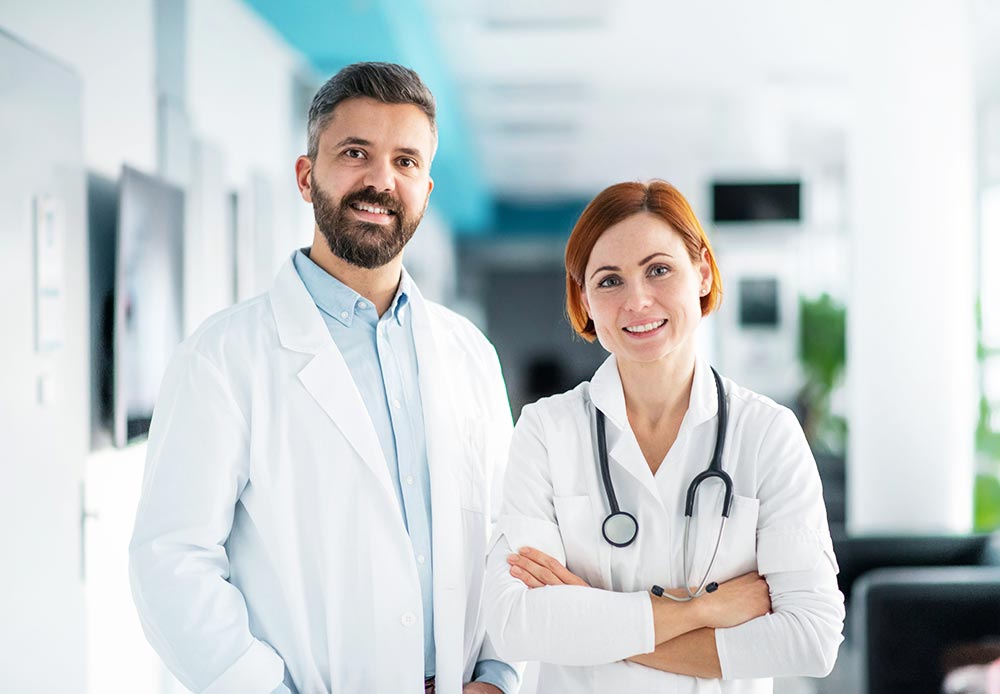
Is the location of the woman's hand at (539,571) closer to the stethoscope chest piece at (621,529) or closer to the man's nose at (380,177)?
the stethoscope chest piece at (621,529)

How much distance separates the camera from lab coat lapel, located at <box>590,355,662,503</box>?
1679mm

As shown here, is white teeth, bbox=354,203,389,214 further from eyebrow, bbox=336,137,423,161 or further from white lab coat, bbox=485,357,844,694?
white lab coat, bbox=485,357,844,694

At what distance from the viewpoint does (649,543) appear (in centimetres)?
165

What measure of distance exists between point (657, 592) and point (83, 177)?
1.65 m

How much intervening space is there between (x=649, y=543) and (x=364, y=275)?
2.33ft

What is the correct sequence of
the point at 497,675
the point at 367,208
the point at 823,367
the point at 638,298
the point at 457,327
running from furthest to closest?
the point at 823,367 < the point at 457,327 < the point at 497,675 < the point at 367,208 < the point at 638,298

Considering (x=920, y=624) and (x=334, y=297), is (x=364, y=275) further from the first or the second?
(x=920, y=624)

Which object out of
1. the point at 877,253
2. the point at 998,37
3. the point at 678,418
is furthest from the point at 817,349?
the point at 678,418

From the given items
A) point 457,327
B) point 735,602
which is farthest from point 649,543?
point 457,327

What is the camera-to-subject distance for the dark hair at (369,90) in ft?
5.89

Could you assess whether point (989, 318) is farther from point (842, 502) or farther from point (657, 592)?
point (657, 592)

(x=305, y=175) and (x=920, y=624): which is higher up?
(x=305, y=175)

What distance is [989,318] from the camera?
21.3 feet

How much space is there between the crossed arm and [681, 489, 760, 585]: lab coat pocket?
1.0 inches
